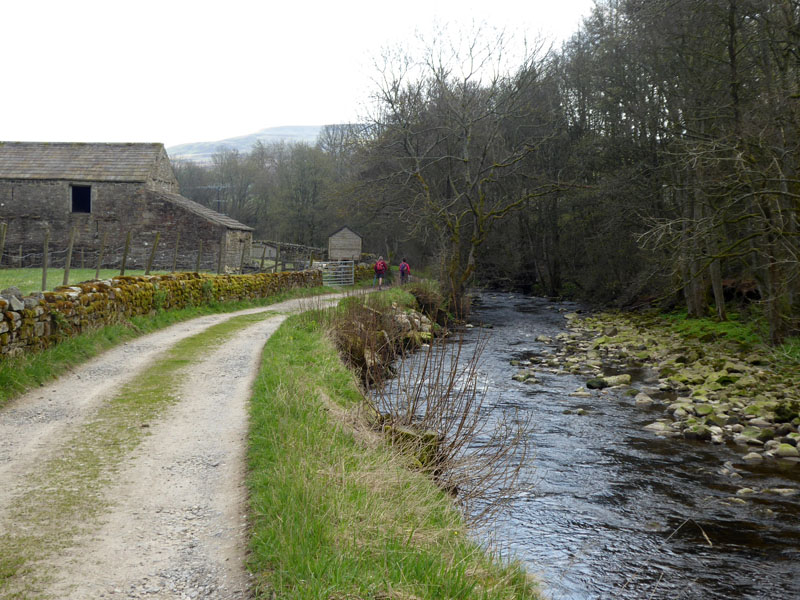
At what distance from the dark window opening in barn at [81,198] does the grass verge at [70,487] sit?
86.6 feet

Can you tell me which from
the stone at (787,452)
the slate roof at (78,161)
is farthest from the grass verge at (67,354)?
the slate roof at (78,161)

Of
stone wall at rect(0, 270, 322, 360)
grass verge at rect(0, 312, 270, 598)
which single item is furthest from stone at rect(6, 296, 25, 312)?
grass verge at rect(0, 312, 270, 598)

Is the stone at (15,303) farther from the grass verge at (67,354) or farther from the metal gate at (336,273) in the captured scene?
the metal gate at (336,273)

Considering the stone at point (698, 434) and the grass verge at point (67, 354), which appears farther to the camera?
the stone at point (698, 434)

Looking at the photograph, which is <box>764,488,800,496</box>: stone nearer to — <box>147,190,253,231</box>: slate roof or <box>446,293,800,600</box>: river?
<box>446,293,800,600</box>: river

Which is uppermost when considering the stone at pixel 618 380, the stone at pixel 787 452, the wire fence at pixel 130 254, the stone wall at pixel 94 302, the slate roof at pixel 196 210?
the slate roof at pixel 196 210

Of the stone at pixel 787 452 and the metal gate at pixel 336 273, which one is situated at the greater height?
the metal gate at pixel 336 273

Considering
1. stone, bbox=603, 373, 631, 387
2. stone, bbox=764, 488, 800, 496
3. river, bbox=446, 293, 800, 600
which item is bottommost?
river, bbox=446, 293, 800, 600

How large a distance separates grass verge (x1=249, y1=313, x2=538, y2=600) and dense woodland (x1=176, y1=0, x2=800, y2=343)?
27.9 ft

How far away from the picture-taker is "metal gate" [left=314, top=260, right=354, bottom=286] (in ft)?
116

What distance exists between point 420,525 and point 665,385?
1075cm

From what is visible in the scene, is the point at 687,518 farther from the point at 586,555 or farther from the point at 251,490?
the point at 251,490

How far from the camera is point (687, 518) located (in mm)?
7309

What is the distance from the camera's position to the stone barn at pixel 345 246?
43688 mm
